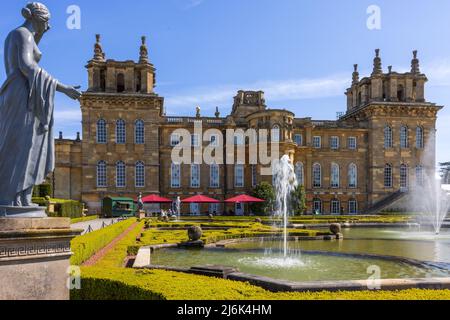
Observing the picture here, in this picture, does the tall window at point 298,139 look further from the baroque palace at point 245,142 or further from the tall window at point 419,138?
the tall window at point 419,138

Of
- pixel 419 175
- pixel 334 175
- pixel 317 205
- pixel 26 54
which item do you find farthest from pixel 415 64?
pixel 26 54

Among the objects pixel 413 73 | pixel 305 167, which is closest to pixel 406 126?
pixel 413 73

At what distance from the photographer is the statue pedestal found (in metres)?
5.59

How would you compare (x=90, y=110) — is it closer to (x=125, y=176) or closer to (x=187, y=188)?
(x=125, y=176)

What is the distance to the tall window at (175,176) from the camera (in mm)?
47406

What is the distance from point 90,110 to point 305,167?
2430 cm

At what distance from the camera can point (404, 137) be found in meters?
51.2

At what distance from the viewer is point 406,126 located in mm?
51125

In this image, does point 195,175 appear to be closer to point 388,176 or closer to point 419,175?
point 388,176

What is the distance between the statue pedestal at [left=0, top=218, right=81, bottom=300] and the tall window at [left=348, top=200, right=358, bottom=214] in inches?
1886

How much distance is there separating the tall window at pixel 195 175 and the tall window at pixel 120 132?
7.97 meters

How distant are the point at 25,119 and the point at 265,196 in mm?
37082

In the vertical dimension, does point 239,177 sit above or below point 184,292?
above

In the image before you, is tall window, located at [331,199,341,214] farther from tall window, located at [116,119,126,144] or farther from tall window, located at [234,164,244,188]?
tall window, located at [116,119,126,144]
